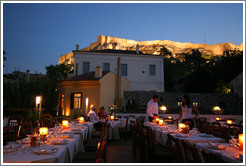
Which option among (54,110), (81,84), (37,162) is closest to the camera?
(37,162)

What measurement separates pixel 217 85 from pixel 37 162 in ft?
101

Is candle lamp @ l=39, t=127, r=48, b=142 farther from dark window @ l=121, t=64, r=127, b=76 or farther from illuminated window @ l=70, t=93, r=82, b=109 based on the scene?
dark window @ l=121, t=64, r=127, b=76

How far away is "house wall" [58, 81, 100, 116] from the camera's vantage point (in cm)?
1415

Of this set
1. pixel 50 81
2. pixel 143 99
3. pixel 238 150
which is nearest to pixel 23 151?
pixel 238 150

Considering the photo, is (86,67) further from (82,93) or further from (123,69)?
(82,93)

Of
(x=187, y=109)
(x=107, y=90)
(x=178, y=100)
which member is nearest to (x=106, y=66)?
(x=107, y=90)

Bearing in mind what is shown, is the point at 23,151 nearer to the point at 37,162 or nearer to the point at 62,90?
the point at 37,162

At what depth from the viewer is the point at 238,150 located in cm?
308

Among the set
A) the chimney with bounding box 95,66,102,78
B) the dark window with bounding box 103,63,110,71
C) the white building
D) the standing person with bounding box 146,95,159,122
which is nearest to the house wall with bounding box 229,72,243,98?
the white building

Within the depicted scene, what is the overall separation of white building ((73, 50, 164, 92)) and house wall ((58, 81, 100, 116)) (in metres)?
7.30

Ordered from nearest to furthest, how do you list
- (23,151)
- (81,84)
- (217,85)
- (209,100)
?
1. (23,151)
2. (81,84)
3. (209,100)
4. (217,85)

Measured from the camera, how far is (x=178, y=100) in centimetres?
1950

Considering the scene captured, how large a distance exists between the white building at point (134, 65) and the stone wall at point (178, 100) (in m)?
3.55

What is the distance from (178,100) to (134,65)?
671 centimetres
